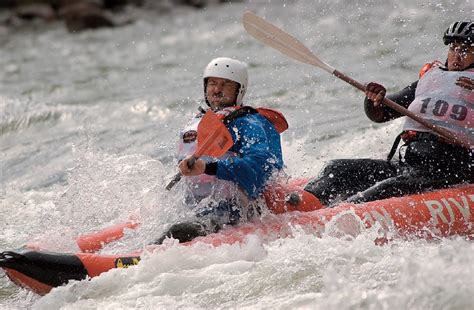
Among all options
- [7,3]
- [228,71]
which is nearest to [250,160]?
[228,71]

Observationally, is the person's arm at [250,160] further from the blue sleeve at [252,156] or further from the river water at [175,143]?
the river water at [175,143]

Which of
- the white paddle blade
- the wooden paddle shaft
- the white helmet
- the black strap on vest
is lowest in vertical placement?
the black strap on vest

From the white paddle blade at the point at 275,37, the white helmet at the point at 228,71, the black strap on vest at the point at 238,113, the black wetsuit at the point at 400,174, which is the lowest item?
the black wetsuit at the point at 400,174

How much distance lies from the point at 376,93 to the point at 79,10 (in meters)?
18.4

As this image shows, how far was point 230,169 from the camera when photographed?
5332 millimetres

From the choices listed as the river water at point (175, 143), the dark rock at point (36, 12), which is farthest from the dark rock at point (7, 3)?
the river water at point (175, 143)

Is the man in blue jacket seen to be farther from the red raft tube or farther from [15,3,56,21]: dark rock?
[15,3,56,21]: dark rock

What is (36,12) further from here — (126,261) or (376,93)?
(126,261)

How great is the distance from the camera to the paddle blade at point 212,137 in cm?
530

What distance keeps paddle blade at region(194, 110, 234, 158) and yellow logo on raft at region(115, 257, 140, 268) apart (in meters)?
0.70

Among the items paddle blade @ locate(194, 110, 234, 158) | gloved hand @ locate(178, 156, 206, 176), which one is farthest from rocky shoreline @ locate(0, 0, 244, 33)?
gloved hand @ locate(178, 156, 206, 176)

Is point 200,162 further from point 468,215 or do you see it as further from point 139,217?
point 468,215

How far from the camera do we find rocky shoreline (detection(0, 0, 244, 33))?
2281cm

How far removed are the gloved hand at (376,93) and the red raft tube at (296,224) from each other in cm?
69
